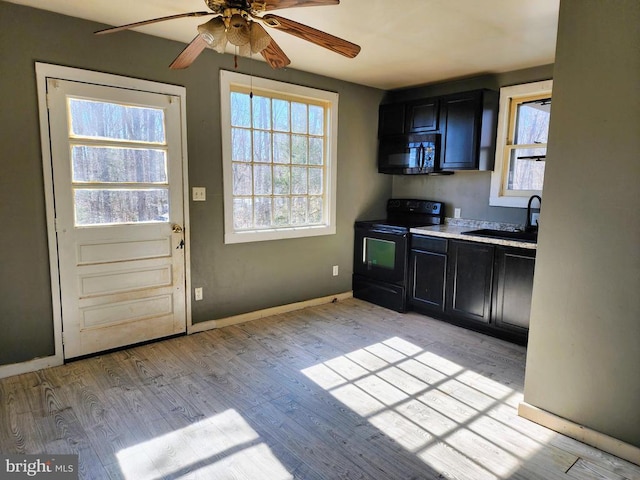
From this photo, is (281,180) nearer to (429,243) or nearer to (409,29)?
(429,243)

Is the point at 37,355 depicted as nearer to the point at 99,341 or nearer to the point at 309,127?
the point at 99,341

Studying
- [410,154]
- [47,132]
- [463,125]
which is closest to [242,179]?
[47,132]

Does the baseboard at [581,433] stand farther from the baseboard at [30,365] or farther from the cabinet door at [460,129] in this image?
the baseboard at [30,365]

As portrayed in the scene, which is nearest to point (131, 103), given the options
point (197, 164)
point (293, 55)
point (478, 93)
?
point (197, 164)

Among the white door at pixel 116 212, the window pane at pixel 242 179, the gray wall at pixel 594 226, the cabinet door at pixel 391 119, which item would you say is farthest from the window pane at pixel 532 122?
the white door at pixel 116 212

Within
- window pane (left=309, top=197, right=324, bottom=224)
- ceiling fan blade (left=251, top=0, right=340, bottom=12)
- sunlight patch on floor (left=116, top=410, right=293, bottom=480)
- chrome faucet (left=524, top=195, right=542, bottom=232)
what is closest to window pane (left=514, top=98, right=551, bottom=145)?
chrome faucet (left=524, top=195, right=542, bottom=232)

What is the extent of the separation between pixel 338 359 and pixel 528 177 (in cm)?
258

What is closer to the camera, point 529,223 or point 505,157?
point 529,223

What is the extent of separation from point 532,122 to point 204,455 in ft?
12.8

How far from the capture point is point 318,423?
228cm

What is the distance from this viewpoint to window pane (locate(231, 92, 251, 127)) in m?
3.66

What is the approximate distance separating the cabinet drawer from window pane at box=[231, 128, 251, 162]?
187 cm

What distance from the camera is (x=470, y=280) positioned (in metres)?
3.69

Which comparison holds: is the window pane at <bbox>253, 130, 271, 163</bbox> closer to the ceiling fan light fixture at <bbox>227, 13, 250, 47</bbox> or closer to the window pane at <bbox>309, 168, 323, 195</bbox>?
the window pane at <bbox>309, 168, 323, 195</bbox>
